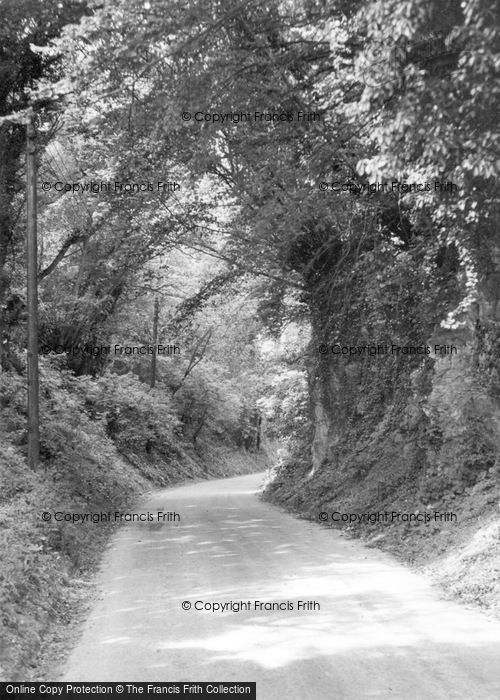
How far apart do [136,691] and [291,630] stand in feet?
6.23

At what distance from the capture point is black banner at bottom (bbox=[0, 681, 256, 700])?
16.5ft

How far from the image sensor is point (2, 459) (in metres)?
13.1

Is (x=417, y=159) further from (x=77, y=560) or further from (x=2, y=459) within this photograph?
(x=2, y=459)

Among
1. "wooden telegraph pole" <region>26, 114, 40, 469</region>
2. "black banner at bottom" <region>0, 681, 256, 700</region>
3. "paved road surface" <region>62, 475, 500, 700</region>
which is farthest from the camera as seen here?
"wooden telegraph pole" <region>26, 114, 40, 469</region>

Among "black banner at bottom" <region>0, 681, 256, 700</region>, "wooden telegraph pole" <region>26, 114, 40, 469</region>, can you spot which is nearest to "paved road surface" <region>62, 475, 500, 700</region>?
"black banner at bottom" <region>0, 681, 256, 700</region>

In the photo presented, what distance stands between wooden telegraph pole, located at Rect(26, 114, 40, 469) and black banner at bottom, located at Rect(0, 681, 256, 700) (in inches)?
362

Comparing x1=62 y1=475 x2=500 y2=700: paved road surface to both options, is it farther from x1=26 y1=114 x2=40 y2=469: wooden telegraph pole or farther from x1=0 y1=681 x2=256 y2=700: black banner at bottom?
x1=26 y1=114 x2=40 y2=469: wooden telegraph pole

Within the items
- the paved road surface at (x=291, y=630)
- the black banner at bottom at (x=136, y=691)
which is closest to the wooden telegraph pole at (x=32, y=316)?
the paved road surface at (x=291, y=630)

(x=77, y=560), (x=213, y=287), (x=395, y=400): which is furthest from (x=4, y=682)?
(x=213, y=287)

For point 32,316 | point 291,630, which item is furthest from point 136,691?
point 32,316

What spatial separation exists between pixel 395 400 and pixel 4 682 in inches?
480

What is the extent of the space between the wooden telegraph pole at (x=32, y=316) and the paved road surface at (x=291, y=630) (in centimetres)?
371

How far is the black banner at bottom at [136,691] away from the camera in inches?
198

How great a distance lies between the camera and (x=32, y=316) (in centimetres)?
1452
